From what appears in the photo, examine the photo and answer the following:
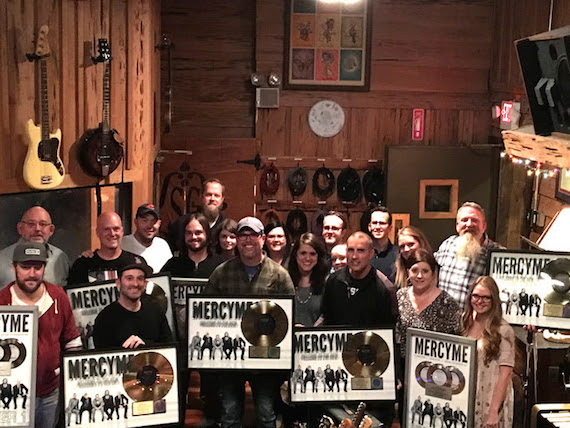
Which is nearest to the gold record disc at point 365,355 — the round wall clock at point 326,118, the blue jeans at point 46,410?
the blue jeans at point 46,410

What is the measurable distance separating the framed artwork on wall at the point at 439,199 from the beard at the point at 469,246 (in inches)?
126

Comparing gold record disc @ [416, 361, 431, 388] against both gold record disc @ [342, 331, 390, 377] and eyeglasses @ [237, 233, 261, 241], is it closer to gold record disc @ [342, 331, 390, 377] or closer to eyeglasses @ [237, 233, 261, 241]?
gold record disc @ [342, 331, 390, 377]

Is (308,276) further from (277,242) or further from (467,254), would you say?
(467,254)

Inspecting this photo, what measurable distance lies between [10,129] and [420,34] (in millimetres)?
5155

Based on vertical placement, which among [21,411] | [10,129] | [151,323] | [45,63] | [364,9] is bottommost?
[21,411]

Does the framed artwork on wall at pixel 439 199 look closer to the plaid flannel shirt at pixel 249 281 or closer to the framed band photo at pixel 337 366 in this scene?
the plaid flannel shirt at pixel 249 281

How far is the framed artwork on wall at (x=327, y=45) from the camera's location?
975 cm

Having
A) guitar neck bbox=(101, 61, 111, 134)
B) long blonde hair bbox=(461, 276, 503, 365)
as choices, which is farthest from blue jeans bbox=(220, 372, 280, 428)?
guitar neck bbox=(101, 61, 111, 134)

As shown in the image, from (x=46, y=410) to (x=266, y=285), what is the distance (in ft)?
5.27

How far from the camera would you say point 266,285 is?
579 cm

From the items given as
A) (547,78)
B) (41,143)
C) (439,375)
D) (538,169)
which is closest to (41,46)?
(41,143)

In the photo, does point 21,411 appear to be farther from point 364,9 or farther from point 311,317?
point 364,9

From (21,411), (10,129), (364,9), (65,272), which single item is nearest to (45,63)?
(10,129)

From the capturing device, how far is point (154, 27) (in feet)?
28.4
